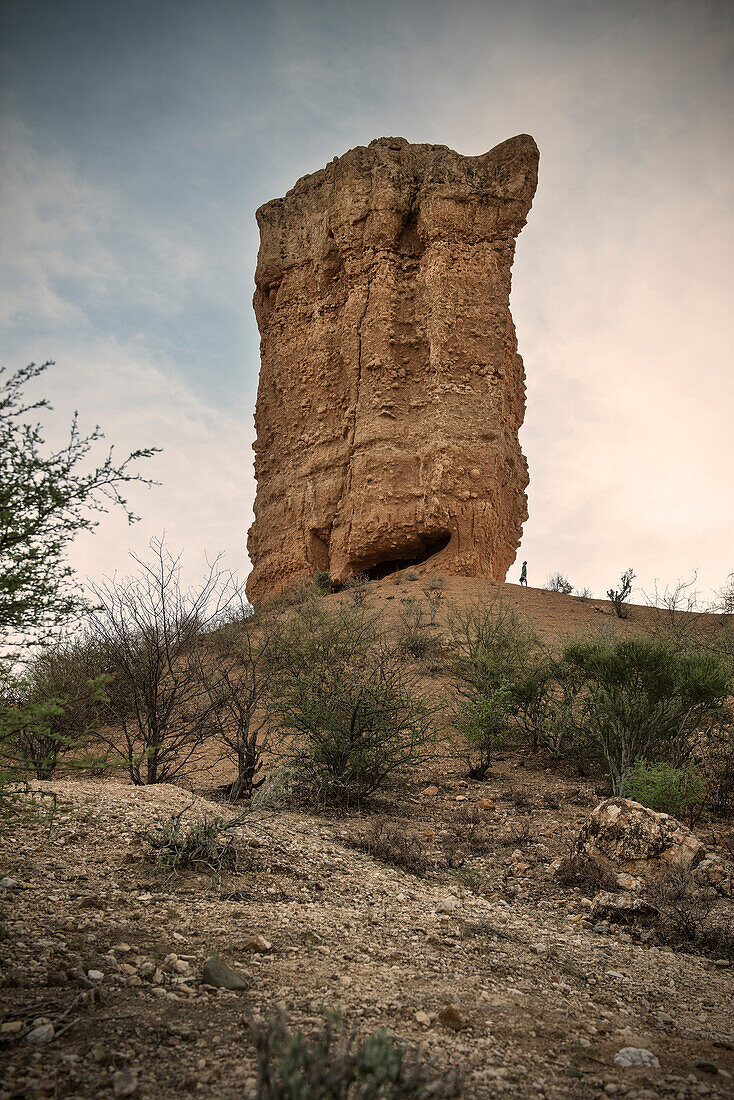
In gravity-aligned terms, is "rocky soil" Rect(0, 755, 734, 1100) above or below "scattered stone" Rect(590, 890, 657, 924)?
above

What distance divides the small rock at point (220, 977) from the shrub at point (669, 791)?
4.81 metres

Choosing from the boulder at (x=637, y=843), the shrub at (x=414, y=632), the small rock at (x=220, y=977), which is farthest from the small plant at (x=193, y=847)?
the shrub at (x=414, y=632)

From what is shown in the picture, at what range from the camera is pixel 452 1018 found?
7.89 feet

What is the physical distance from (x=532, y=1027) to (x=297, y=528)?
63.1 feet

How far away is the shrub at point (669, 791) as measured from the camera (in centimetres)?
605

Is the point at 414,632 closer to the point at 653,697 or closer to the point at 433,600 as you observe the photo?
the point at 433,600

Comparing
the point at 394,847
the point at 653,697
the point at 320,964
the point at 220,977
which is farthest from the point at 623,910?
the point at 653,697

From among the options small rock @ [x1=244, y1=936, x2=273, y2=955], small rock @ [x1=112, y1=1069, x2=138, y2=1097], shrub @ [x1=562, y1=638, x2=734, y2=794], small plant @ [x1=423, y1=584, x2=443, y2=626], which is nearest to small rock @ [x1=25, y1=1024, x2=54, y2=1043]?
small rock @ [x1=112, y1=1069, x2=138, y2=1097]

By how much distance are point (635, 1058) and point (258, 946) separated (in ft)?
5.47

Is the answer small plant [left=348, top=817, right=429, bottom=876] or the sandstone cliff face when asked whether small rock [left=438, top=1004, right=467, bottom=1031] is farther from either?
the sandstone cliff face

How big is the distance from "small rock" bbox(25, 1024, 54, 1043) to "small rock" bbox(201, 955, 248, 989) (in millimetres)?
667

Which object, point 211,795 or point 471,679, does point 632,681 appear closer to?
point 471,679

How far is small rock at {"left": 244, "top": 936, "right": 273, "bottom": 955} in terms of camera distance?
293cm

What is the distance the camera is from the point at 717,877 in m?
4.40
